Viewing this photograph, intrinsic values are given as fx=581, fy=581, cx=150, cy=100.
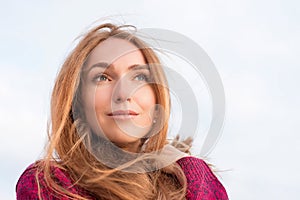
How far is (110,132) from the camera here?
3.09 metres

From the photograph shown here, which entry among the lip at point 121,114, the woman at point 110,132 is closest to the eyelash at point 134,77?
the woman at point 110,132

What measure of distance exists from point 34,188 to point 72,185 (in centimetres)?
19

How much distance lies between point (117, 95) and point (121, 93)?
2 cm

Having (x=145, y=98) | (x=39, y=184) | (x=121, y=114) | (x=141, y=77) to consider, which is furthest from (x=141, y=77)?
(x=39, y=184)

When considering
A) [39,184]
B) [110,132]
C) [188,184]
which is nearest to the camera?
[39,184]

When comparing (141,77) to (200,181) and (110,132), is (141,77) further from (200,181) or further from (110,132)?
(200,181)

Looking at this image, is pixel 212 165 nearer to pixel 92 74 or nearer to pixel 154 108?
pixel 154 108

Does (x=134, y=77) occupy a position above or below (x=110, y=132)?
above

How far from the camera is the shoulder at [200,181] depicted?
324 cm

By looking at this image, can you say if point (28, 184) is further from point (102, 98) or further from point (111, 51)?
point (111, 51)

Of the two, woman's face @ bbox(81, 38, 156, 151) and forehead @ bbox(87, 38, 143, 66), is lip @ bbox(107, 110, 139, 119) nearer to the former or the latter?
woman's face @ bbox(81, 38, 156, 151)

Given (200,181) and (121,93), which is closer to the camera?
(121,93)

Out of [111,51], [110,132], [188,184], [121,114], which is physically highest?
[111,51]

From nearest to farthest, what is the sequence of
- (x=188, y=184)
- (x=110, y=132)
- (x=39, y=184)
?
(x=39, y=184)
(x=110, y=132)
(x=188, y=184)
